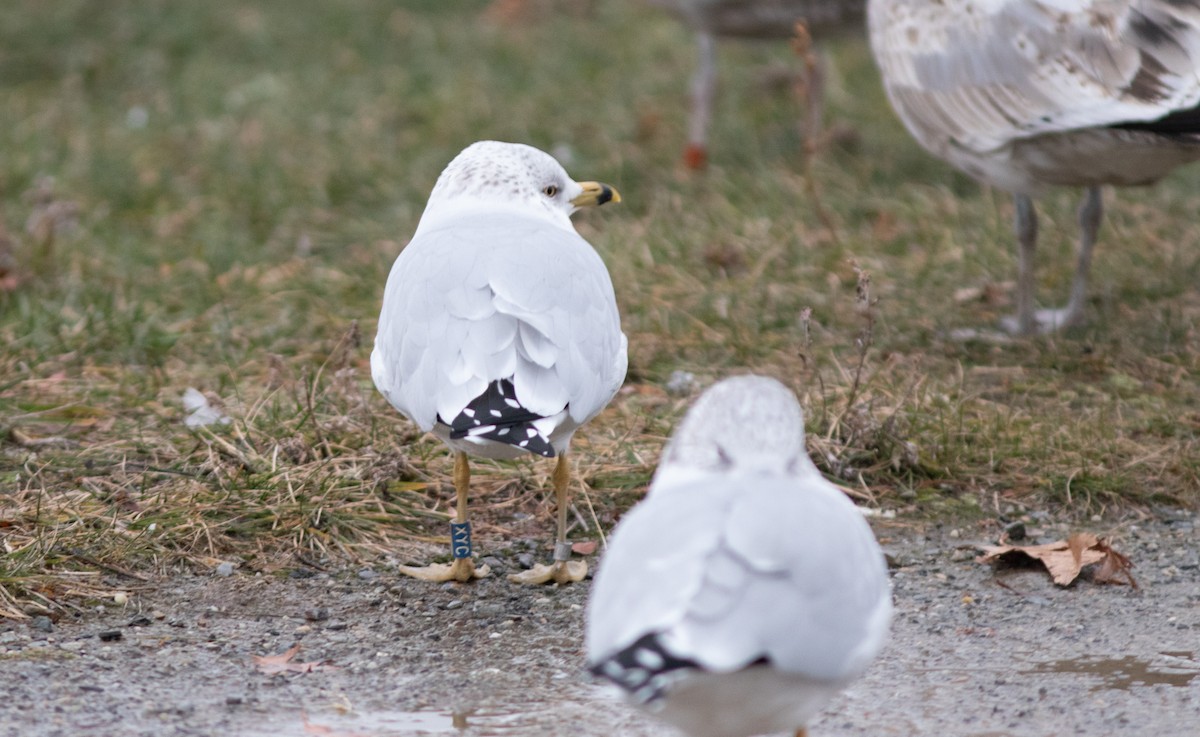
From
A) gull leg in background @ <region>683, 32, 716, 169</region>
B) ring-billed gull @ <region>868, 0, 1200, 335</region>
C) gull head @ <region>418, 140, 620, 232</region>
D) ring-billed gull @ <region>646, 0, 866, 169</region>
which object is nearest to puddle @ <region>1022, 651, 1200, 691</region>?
gull head @ <region>418, 140, 620, 232</region>

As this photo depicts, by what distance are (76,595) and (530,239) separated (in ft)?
4.82

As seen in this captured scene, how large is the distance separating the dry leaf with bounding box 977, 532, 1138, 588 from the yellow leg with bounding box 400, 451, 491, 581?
4.60ft

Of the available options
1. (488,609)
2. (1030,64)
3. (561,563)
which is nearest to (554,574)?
(561,563)

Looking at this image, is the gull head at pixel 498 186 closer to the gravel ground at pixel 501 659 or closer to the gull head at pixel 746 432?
the gravel ground at pixel 501 659

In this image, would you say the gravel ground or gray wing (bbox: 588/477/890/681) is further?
the gravel ground

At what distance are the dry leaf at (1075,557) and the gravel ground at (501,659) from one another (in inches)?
1.5

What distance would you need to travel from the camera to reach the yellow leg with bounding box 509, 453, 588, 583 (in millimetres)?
4215

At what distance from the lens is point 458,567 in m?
4.18

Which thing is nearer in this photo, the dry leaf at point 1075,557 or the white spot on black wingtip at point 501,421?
the white spot on black wingtip at point 501,421

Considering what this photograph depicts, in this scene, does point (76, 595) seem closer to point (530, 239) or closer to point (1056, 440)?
point (530, 239)

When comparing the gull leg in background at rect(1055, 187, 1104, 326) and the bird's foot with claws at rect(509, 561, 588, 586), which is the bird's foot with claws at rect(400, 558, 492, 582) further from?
the gull leg in background at rect(1055, 187, 1104, 326)

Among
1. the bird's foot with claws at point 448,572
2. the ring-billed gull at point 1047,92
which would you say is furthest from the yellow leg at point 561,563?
the ring-billed gull at point 1047,92

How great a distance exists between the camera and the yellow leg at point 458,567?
13.7ft

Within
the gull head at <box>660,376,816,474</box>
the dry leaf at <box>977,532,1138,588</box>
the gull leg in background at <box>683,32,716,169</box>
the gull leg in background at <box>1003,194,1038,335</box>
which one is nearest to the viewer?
the gull head at <box>660,376,816,474</box>
